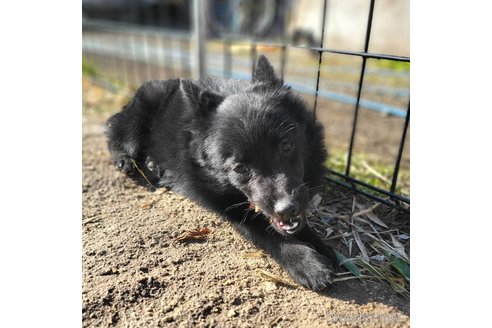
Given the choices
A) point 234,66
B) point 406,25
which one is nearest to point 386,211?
point 234,66

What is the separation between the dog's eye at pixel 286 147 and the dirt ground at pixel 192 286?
0.63 metres

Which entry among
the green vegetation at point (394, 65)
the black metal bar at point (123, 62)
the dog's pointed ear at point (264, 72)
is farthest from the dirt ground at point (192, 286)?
the green vegetation at point (394, 65)

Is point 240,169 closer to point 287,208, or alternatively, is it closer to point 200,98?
point 287,208

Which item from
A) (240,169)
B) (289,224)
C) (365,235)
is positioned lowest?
(365,235)

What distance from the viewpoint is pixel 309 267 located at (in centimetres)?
197

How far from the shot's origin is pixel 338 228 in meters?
2.54

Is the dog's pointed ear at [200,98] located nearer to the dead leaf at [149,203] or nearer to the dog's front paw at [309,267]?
the dead leaf at [149,203]

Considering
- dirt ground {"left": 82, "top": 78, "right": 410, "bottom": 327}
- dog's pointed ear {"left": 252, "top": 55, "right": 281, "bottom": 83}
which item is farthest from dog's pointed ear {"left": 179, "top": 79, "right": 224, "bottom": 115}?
dirt ground {"left": 82, "top": 78, "right": 410, "bottom": 327}

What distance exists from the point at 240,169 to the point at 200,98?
0.55 m

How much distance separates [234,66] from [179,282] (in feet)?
24.7

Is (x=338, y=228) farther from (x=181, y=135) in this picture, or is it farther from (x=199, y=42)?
(x=199, y=42)

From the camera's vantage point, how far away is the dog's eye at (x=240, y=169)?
2154 mm

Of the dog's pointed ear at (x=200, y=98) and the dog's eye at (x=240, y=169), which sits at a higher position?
the dog's pointed ear at (x=200, y=98)

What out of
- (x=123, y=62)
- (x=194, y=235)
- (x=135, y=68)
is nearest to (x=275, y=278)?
(x=194, y=235)
